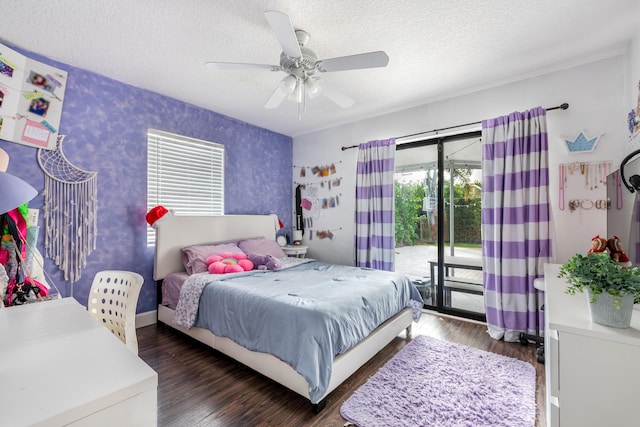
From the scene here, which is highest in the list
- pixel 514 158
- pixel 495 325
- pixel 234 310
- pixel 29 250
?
pixel 514 158

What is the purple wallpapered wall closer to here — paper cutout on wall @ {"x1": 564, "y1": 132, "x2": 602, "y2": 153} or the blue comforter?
the blue comforter

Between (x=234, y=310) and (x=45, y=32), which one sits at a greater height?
(x=45, y=32)

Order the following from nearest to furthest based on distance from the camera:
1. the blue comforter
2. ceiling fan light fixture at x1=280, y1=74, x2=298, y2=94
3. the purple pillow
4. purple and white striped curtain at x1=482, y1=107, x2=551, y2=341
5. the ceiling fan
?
the ceiling fan → the blue comforter → ceiling fan light fixture at x1=280, y1=74, x2=298, y2=94 → purple and white striped curtain at x1=482, y1=107, x2=551, y2=341 → the purple pillow

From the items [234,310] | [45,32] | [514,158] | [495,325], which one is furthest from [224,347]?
[514,158]

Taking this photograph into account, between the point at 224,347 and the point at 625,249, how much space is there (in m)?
2.85

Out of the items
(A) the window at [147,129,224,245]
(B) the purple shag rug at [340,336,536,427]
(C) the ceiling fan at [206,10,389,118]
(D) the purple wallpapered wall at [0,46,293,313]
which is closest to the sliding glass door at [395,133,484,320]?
(B) the purple shag rug at [340,336,536,427]

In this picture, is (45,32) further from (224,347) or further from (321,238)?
(321,238)

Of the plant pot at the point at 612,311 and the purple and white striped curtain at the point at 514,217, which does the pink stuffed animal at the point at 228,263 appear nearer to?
the purple and white striped curtain at the point at 514,217

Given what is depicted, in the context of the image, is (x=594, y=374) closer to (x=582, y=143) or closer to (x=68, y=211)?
(x=582, y=143)

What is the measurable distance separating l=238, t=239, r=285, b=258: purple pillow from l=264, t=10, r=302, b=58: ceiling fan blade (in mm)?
2414

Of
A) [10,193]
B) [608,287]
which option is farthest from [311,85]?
[608,287]

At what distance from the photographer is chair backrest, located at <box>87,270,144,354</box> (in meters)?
1.51

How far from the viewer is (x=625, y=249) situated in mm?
1676

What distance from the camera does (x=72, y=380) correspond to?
0.73m
